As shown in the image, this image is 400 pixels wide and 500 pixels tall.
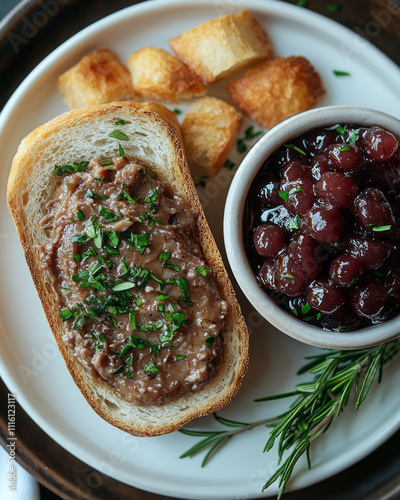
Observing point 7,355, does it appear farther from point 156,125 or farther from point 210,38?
point 210,38

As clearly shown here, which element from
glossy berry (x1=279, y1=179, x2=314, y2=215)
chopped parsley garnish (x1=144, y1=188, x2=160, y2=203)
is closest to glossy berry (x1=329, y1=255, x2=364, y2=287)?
glossy berry (x1=279, y1=179, x2=314, y2=215)

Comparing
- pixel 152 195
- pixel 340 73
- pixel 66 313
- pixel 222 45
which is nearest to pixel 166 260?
pixel 152 195

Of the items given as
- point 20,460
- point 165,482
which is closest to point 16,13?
point 20,460

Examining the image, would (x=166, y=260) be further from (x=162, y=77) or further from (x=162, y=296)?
(x=162, y=77)

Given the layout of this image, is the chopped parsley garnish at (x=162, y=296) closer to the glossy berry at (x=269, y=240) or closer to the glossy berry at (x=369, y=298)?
the glossy berry at (x=269, y=240)

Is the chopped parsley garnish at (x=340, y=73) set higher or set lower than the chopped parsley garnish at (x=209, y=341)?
higher

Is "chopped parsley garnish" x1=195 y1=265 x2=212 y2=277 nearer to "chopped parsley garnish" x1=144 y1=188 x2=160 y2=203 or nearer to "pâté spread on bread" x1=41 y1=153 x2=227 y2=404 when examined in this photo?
"pâté spread on bread" x1=41 y1=153 x2=227 y2=404

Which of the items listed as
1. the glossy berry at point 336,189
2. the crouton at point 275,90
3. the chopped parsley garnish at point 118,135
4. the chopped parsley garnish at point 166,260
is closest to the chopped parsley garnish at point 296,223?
the glossy berry at point 336,189

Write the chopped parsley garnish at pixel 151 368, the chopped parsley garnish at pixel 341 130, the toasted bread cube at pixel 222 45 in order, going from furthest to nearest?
the toasted bread cube at pixel 222 45
the chopped parsley garnish at pixel 151 368
the chopped parsley garnish at pixel 341 130
